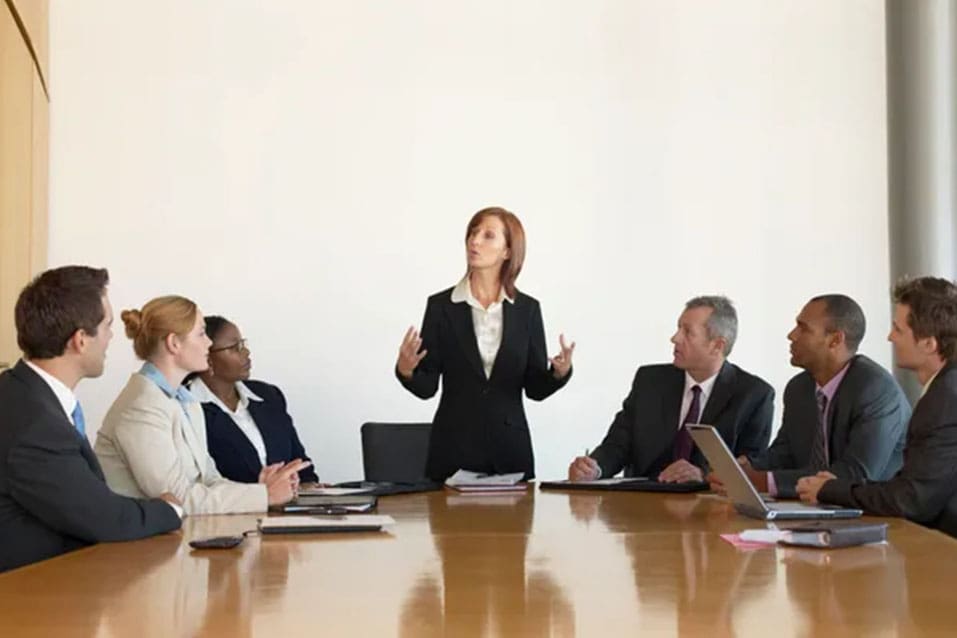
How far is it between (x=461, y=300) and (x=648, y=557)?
6.57ft

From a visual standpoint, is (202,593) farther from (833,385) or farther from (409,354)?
(833,385)

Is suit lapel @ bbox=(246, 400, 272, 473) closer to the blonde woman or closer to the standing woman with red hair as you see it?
the standing woman with red hair

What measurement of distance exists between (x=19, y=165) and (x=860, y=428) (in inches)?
133

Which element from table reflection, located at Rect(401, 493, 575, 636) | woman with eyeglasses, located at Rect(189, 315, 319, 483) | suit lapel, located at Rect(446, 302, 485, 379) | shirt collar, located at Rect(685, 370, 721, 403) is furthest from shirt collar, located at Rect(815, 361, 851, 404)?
woman with eyeglasses, located at Rect(189, 315, 319, 483)

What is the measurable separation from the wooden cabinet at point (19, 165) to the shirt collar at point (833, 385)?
2.87 metres

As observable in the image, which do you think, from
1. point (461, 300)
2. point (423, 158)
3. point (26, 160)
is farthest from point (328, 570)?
point (423, 158)

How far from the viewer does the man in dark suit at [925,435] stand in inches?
127

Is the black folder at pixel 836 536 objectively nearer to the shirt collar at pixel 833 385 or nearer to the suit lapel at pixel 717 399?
the shirt collar at pixel 833 385

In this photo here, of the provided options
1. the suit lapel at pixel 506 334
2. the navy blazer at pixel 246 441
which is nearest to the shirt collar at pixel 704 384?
the suit lapel at pixel 506 334

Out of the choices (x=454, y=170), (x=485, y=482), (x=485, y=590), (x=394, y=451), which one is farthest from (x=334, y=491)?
(x=454, y=170)

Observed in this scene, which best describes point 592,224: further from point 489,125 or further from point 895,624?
point 895,624

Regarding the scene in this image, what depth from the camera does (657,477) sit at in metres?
4.60

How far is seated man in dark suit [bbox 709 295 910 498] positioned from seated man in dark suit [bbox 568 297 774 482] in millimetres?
190

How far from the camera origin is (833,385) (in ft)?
13.3
